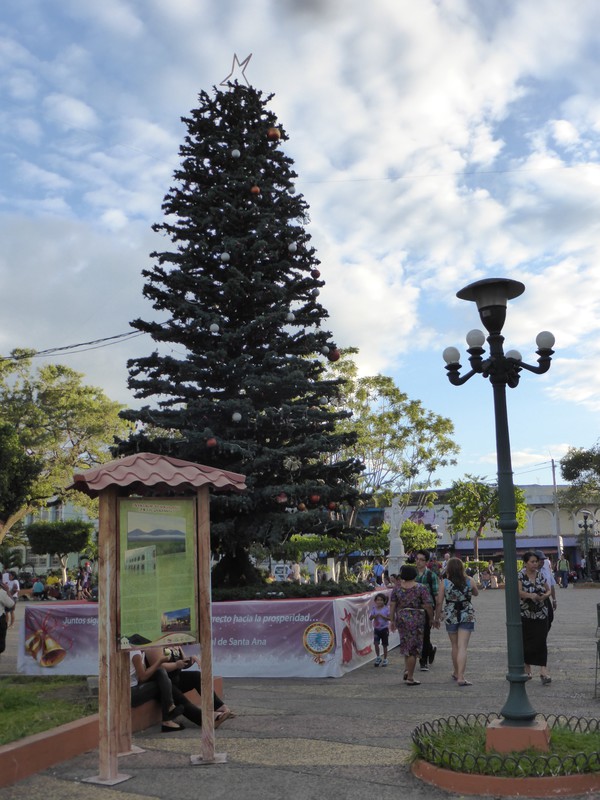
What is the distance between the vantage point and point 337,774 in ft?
20.3

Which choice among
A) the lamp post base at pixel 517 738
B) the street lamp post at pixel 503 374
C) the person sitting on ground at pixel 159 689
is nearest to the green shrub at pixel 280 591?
the person sitting on ground at pixel 159 689

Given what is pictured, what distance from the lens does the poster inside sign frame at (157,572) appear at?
263 inches

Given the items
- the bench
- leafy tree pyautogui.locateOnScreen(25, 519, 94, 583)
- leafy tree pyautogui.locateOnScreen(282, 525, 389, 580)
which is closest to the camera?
the bench

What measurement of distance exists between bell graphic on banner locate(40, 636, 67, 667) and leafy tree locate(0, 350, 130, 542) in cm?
3220

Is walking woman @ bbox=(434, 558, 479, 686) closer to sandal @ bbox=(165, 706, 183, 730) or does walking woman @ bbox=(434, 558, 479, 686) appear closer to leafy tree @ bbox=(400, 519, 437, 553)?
sandal @ bbox=(165, 706, 183, 730)

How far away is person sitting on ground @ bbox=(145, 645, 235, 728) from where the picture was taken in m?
8.12

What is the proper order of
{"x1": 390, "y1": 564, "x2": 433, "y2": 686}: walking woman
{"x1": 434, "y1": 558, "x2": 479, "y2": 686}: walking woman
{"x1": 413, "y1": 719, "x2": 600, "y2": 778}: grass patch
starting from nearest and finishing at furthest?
1. {"x1": 413, "y1": 719, "x2": 600, "y2": 778}: grass patch
2. {"x1": 434, "y1": 558, "x2": 479, "y2": 686}: walking woman
3. {"x1": 390, "y1": 564, "x2": 433, "y2": 686}: walking woman

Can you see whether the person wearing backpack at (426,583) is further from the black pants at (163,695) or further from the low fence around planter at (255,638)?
the black pants at (163,695)

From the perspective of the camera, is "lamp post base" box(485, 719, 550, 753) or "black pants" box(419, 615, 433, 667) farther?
"black pants" box(419, 615, 433, 667)

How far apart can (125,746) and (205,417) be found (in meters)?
7.98

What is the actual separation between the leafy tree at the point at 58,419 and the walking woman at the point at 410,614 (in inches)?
1421

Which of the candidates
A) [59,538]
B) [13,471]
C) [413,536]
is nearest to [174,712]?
[13,471]

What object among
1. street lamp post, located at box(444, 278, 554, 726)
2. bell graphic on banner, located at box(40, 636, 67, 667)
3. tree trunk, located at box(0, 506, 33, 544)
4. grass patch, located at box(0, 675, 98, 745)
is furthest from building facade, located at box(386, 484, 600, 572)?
street lamp post, located at box(444, 278, 554, 726)

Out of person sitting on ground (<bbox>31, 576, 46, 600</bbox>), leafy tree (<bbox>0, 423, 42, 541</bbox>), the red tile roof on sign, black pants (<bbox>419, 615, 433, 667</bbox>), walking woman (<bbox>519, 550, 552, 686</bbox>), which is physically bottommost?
person sitting on ground (<bbox>31, 576, 46, 600</bbox>)
